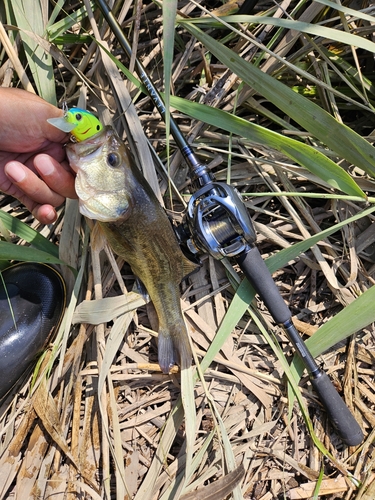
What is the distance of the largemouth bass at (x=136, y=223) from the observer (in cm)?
166

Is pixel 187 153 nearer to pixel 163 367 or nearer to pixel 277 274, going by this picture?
pixel 277 274

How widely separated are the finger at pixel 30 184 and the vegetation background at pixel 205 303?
147 mm

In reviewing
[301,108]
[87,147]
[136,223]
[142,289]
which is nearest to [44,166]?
[87,147]

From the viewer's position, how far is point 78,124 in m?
1.53

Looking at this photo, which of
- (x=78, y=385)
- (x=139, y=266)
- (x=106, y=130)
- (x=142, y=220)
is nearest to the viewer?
(x=106, y=130)

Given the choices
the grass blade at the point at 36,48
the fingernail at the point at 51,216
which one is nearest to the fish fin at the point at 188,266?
the fingernail at the point at 51,216

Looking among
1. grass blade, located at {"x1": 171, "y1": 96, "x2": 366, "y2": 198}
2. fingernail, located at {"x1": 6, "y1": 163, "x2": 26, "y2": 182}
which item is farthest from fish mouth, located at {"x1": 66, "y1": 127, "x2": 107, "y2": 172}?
grass blade, located at {"x1": 171, "y1": 96, "x2": 366, "y2": 198}

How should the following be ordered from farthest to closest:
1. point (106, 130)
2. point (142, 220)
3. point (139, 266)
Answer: point (139, 266) < point (142, 220) < point (106, 130)

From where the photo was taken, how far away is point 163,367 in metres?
1.95

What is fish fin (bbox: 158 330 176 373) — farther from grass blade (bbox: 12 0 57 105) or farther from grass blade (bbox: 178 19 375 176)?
grass blade (bbox: 12 0 57 105)

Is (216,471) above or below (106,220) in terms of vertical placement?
below

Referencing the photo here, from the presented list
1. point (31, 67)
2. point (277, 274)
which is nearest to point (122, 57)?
point (31, 67)

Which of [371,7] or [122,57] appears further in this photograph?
[122,57]

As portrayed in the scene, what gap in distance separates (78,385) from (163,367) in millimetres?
446
